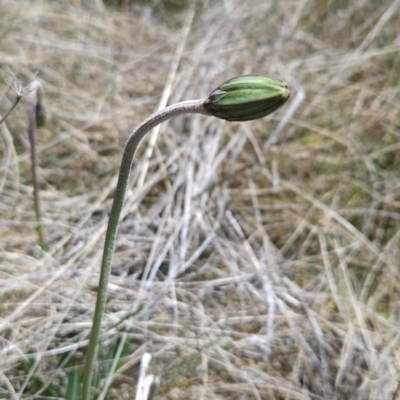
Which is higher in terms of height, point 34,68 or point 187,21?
point 187,21

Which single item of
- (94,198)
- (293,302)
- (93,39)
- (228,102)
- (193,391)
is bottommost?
(193,391)

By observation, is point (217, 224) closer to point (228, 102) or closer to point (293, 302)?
point (293, 302)

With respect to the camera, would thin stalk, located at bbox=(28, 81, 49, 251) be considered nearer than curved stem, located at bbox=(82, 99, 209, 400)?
No

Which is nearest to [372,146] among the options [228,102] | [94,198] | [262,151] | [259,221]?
[262,151]

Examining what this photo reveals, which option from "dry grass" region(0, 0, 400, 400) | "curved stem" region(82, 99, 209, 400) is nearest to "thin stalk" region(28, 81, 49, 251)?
"dry grass" region(0, 0, 400, 400)

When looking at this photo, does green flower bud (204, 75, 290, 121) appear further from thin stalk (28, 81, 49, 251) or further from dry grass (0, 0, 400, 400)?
dry grass (0, 0, 400, 400)

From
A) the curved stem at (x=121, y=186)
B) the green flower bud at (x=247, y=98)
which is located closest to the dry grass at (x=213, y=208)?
the curved stem at (x=121, y=186)

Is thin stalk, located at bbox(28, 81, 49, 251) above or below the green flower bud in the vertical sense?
above
